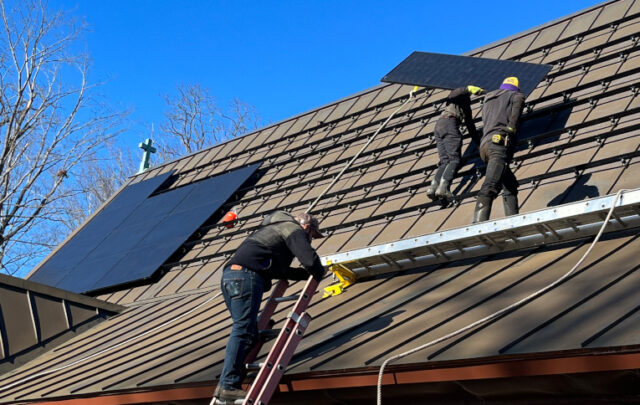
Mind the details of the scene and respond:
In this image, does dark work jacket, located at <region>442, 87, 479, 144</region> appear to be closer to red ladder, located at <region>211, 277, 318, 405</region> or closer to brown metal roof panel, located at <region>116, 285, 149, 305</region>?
red ladder, located at <region>211, 277, 318, 405</region>

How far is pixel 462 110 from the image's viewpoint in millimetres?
8305

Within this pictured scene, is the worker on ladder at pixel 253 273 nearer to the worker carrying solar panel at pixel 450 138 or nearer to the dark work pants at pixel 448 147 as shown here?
the worker carrying solar panel at pixel 450 138

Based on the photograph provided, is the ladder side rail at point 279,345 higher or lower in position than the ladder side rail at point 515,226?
lower

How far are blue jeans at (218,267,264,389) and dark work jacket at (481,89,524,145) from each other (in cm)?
264

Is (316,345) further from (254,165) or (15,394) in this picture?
(254,165)

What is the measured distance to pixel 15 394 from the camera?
27.3ft

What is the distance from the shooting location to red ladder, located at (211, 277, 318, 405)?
205 inches

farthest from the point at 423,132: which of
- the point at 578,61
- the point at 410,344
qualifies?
the point at 410,344

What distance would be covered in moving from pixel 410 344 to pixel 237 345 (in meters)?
1.21

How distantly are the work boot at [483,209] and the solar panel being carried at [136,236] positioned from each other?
5873 millimetres

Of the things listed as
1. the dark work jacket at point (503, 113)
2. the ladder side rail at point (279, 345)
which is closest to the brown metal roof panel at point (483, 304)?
the ladder side rail at point (279, 345)

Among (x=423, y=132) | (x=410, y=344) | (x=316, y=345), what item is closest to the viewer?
(x=410, y=344)

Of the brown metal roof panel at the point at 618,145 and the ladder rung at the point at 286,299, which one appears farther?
the brown metal roof panel at the point at 618,145

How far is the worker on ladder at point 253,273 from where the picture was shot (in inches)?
210
